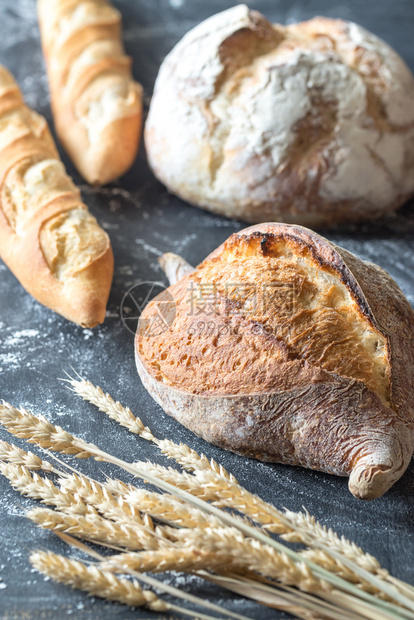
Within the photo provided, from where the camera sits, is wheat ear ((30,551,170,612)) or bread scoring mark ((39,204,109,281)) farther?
bread scoring mark ((39,204,109,281))

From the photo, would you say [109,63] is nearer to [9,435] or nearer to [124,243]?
[124,243]

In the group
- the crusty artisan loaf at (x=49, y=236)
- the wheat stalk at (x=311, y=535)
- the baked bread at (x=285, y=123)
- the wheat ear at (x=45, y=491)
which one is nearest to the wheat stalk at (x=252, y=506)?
the wheat stalk at (x=311, y=535)

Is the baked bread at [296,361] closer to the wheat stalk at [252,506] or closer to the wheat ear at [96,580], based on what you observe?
the wheat stalk at [252,506]

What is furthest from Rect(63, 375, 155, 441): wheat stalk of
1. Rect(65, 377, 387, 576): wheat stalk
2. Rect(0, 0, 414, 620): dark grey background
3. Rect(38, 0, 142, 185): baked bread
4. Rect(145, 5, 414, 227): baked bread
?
Rect(38, 0, 142, 185): baked bread

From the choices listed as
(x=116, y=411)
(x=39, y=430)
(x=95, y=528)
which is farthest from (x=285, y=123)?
(x=95, y=528)

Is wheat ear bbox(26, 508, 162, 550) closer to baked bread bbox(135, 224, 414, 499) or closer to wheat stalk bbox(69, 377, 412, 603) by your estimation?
wheat stalk bbox(69, 377, 412, 603)

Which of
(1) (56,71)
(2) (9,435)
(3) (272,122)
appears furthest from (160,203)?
(2) (9,435)
